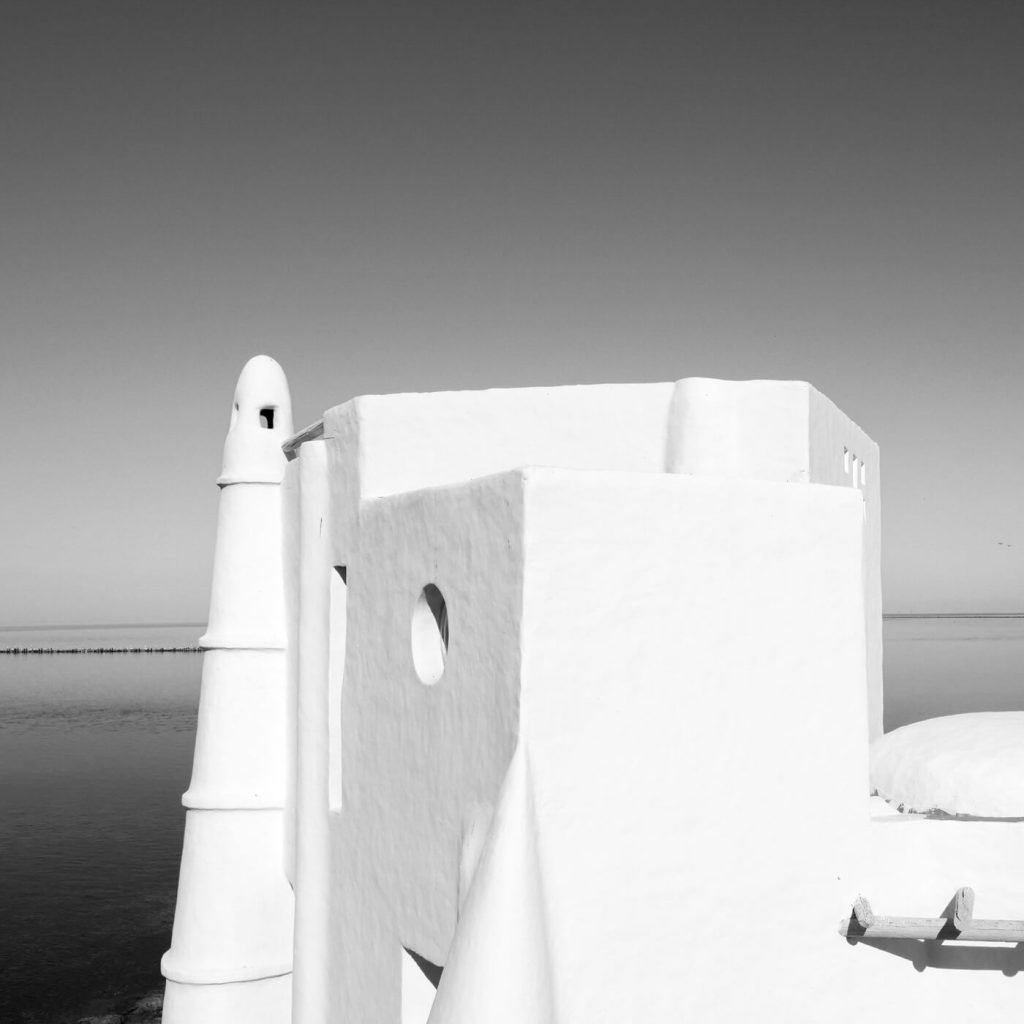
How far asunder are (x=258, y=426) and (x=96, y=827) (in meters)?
40.1

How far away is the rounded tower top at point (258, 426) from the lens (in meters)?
13.6

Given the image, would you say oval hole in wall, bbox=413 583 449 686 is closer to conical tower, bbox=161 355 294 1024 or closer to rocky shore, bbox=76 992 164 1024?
conical tower, bbox=161 355 294 1024

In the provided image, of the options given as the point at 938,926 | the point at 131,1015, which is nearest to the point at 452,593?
the point at 938,926

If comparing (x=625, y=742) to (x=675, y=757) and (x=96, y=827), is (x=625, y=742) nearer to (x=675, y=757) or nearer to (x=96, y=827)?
(x=675, y=757)

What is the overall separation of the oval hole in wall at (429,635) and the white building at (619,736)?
2 centimetres

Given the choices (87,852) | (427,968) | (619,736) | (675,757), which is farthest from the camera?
(87,852)

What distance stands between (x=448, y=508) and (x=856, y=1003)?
453 centimetres

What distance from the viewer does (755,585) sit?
746 centimetres

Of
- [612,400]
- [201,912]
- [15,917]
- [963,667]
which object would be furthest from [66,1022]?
[963,667]

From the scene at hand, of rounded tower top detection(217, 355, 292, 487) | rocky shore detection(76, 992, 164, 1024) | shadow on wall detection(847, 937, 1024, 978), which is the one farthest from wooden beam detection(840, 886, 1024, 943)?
rocky shore detection(76, 992, 164, 1024)

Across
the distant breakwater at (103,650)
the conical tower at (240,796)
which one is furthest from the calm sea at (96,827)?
the distant breakwater at (103,650)

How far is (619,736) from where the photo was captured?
695 centimetres

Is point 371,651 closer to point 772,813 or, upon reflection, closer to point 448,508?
point 448,508

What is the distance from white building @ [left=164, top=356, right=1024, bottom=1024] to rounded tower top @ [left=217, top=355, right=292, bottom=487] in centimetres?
375
